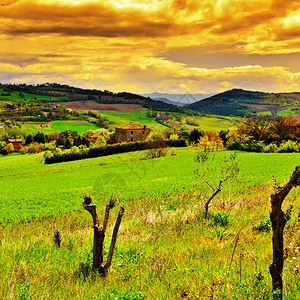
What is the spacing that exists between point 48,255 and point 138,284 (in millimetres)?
2923

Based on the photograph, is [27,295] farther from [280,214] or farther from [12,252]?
[280,214]

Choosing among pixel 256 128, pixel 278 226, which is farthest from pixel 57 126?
pixel 278 226

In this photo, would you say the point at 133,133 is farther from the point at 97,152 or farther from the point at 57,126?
the point at 57,126

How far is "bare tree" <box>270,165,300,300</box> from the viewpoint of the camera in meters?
3.19

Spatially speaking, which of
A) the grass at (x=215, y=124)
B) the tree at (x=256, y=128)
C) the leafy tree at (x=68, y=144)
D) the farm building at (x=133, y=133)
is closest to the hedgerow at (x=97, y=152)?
the farm building at (x=133, y=133)

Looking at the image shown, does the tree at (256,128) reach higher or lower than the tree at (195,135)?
higher

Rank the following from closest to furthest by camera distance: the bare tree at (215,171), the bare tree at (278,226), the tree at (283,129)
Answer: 1. the bare tree at (278,226)
2. the bare tree at (215,171)
3. the tree at (283,129)

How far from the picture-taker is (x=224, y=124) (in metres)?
160

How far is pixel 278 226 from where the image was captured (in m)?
3.30

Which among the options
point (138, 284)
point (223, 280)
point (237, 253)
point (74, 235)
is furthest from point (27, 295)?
point (74, 235)

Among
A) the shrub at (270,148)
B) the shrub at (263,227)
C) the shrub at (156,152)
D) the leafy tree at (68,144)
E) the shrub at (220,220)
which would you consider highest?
the shrub at (263,227)

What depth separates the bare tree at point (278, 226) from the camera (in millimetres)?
3189

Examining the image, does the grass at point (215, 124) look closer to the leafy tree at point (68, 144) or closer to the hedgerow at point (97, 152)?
the leafy tree at point (68, 144)

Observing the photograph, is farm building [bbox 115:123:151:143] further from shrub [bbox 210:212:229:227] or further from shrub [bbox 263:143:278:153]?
shrub [bbox 210:212:229:227]
